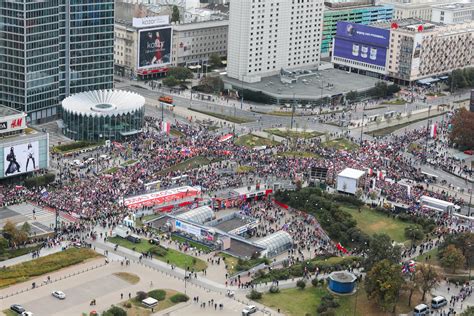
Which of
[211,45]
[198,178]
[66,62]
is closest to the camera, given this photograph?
[198,178]

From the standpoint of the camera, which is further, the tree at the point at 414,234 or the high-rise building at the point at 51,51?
the high-rise building at the point at 51,51

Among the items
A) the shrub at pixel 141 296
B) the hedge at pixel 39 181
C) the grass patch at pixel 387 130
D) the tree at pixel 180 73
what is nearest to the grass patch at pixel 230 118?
the tree at pixel 180 73

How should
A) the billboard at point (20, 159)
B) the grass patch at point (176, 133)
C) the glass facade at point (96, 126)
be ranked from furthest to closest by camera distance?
the grass patch at point (176, 133), the glass facade at point (96, 126), the billboard at point (20, 159)

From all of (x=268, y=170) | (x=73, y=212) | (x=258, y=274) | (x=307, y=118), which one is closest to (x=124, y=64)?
(x=307, y=118)

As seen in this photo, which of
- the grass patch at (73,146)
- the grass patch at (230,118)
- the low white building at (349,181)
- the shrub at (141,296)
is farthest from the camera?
the grass patch at (230,118)

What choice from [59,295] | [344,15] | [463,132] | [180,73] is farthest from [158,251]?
[344,15]

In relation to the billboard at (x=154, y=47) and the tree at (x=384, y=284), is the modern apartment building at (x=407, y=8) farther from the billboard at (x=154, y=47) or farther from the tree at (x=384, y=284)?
the tree at (x=384, y=284)

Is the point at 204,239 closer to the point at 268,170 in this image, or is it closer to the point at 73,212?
the point at 73,212
